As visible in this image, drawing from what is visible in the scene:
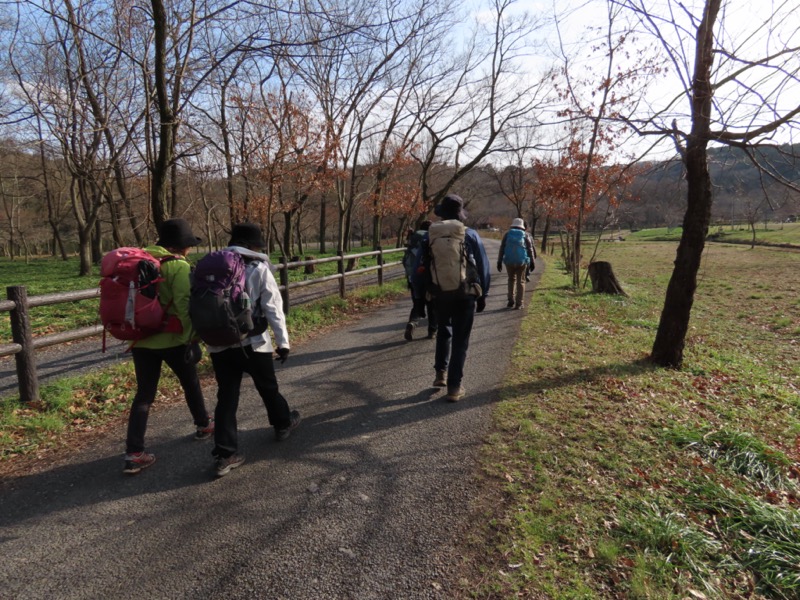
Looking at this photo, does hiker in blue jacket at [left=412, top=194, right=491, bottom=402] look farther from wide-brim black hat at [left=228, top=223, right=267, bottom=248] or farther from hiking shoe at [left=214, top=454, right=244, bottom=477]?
hiking shoe at [left=214, top=454, right=244, bottom=477]

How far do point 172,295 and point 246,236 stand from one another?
701 mm

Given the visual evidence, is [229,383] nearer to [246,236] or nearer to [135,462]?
[135,462]

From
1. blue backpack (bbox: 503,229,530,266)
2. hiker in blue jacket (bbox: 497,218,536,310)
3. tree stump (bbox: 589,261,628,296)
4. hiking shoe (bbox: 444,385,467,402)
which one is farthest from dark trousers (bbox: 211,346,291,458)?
tree stump (bbox: 589,261,628,296)

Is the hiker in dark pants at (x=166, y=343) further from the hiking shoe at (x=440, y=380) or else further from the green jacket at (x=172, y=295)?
the hiking shoe at (x=440, y=380)

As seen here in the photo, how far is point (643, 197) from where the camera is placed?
6680 mm

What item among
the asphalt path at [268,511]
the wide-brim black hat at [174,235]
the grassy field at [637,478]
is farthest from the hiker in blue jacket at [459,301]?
the wide-brim black hat at [174,235]

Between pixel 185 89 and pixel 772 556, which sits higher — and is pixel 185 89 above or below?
above

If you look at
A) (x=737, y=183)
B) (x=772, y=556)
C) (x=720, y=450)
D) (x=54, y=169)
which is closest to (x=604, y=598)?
(x=772, y=556)

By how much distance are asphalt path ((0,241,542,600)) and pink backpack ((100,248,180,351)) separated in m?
1.15

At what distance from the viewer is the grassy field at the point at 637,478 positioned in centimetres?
241

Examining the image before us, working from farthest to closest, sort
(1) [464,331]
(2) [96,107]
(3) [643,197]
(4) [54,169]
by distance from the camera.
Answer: (4) [54,169], (2) [96,107], (3) [643,197], (1) [464,331]

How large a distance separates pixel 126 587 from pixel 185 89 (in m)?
7.03

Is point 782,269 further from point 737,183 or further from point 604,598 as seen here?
point 604,598

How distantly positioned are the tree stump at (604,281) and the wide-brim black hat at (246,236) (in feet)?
37.2
